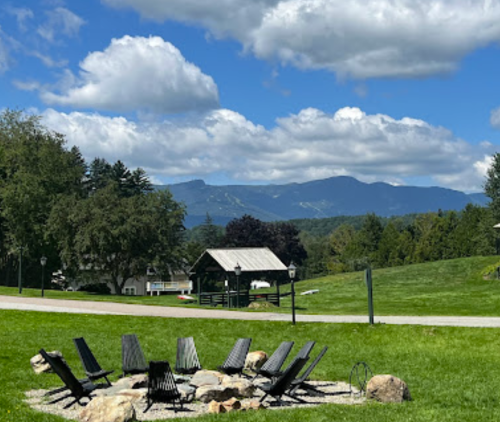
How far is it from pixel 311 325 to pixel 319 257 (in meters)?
120

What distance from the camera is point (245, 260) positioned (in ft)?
147

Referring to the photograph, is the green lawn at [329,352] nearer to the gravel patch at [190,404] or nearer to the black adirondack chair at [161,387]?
the gravel patch at [190,404]

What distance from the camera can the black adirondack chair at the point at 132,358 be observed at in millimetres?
16828

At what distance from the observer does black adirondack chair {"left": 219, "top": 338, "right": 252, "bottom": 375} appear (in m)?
16.6

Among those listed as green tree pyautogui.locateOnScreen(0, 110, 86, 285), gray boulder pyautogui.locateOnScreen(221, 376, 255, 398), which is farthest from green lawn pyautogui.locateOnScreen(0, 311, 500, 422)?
green tree pyautogui.locateOnScreen(0, 110, 86, 285)

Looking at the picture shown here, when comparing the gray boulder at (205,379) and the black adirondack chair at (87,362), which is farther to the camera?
the black adirondack chair at (87,362)

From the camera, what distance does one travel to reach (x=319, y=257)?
5773 inches

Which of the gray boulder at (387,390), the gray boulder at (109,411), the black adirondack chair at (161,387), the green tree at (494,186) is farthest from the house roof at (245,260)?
the green tree at (494,186)

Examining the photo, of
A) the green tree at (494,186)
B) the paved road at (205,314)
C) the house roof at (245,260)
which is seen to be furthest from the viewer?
the green tree at (494,186)

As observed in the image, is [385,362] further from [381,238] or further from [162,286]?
[381,238]

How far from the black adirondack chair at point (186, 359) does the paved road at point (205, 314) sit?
12125mm

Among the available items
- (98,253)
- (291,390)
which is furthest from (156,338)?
(98,253)

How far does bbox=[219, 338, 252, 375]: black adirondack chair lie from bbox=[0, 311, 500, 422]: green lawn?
2.22 metres

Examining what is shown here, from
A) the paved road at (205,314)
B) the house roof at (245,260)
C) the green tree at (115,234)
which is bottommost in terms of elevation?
the paved road at (205,314)
